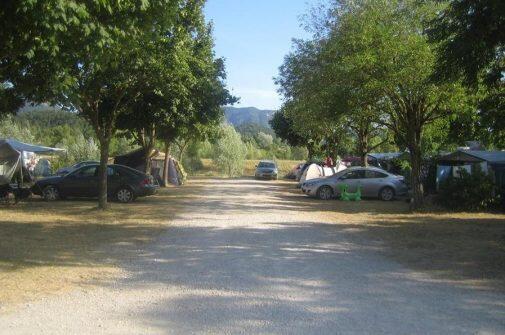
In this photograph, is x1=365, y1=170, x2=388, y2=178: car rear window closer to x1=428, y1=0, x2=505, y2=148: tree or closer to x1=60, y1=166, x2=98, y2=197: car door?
x1=428, y1=0, x2=505, y2=148: tree

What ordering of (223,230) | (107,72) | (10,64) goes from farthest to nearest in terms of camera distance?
(107,72) < (223,230) < (10,64)

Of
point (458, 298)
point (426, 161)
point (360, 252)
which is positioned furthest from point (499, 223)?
point (426, 161)

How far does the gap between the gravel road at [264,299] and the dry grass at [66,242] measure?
0.54 metres

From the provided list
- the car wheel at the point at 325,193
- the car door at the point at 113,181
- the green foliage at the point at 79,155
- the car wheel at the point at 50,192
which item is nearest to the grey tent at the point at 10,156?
the car wheel at the point at 50,192

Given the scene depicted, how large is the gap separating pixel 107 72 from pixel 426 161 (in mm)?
15017

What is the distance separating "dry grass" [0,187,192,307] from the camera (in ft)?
23.8

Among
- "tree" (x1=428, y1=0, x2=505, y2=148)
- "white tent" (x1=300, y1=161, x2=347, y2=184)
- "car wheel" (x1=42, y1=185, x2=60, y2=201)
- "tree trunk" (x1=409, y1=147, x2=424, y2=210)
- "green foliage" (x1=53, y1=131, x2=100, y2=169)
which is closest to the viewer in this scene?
"tree" (x1=428, y1=0, x2=505, y2=148)

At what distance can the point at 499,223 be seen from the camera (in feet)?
45.6

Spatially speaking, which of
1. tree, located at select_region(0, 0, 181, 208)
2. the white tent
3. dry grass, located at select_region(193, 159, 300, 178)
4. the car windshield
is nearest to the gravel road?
tree, located at select_region(0, 0, 181, 208)

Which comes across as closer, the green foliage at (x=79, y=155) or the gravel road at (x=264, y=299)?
the gravel road at (x=264, y=299)

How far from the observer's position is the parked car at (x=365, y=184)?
22500 mm

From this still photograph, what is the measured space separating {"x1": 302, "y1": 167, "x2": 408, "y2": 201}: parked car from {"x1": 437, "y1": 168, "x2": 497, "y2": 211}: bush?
17.0ft

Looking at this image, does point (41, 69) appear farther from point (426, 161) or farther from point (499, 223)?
point (426, 161)

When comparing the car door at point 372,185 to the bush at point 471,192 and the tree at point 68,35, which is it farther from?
the tree at point 68,35
